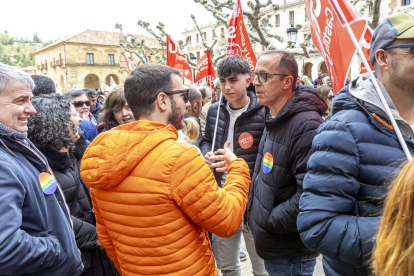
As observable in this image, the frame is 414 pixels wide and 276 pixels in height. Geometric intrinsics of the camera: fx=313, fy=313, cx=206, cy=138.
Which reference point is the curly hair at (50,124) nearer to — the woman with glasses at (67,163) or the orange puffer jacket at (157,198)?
the woman with glasses at (67,163)

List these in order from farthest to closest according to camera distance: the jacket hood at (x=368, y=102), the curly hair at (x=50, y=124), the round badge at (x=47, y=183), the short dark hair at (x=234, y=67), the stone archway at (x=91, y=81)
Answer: the stone archway at (x=91, y=81)
the short dark hair at (x=234, y=67)
the curly hair at (x=50, y=124)
the round badge at (x=47, y=183)
the jacket hood at (x=368, y=102)

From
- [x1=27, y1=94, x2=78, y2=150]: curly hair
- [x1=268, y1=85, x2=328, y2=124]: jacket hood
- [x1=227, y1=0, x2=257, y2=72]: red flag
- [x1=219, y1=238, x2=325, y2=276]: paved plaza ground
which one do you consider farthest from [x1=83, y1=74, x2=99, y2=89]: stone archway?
[x1=268, y1=85, x2=328, y2=124]: jacket hood

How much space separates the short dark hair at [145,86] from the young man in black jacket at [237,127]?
1413mm

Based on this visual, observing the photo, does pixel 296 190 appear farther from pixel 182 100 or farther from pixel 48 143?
pixel 48 143

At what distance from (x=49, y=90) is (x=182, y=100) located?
2.68 metres

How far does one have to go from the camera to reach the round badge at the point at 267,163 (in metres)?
2.17

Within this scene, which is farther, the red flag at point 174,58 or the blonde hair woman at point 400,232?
the red flag at point 174,58

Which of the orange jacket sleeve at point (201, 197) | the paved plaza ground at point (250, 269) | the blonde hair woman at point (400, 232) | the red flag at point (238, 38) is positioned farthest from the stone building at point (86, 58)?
the blonde hair woman at point (400, 232)

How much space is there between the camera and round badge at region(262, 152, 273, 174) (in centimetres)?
217

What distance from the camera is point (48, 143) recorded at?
2393 mm

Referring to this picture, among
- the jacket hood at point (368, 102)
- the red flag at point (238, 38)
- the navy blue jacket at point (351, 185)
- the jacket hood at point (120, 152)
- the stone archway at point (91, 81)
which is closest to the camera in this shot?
the navy blue jacket at point (351, 185)

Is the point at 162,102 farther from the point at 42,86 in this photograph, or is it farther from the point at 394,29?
the point at 42,86

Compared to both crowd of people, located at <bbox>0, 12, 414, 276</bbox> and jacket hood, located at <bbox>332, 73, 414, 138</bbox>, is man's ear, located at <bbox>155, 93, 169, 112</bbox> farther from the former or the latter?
jacket hood, located at <bbox>332, 73, 414, 138</bbox>

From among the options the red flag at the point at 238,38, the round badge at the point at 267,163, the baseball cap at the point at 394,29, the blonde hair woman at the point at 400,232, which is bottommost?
the round badge at the point at 267,163
